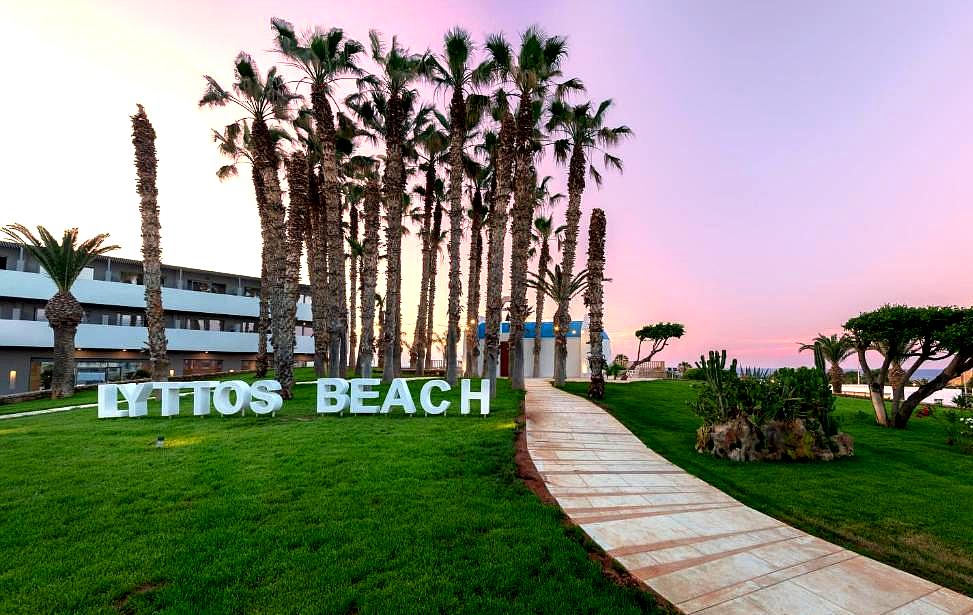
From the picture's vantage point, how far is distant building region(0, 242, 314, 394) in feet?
100

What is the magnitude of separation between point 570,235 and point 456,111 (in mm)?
8837

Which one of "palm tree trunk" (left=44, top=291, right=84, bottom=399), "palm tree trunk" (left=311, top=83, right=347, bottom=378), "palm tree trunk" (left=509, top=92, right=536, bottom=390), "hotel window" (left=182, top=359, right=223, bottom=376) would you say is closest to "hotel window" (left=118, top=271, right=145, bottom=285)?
"hotel window" (left=182, top=359, right=223, bottom=376)

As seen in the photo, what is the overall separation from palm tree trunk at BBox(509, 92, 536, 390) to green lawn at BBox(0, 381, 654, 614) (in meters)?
10.2

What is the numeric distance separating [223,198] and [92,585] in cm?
3402

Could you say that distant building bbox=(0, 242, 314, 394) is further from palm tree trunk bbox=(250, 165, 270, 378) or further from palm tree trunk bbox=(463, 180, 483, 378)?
palm tree trunk bbox=(463, 180, 483, 378)

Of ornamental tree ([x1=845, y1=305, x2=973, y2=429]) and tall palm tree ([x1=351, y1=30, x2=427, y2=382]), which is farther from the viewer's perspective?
tall palm tree ([x1=351, y1=30, x2=427, y2=382])

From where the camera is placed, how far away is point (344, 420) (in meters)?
14.0

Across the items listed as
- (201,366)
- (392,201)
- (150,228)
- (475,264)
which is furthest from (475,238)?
(201,366)

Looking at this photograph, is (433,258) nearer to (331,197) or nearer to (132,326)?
(331,197)

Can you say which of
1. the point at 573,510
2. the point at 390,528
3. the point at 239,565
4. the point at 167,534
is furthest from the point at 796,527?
the point at 167,534

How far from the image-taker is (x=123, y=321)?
120 feet

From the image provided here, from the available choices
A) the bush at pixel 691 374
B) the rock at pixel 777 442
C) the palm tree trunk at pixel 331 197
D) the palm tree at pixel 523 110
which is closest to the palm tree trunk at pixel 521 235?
the palm tree at pixel 523 110

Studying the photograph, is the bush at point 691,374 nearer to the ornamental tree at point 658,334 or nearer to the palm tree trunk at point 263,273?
the ornamental tree at point 658,334

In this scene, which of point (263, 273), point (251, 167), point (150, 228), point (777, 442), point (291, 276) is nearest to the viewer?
point (777, 442)
